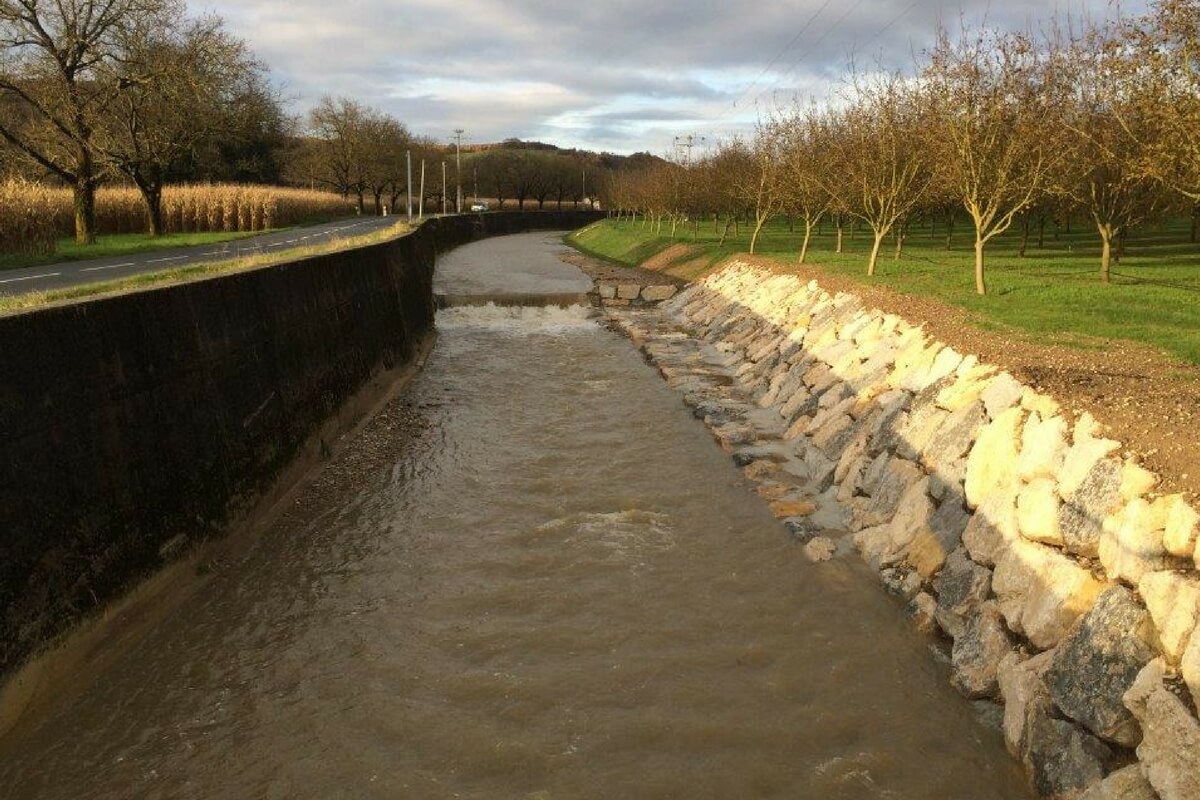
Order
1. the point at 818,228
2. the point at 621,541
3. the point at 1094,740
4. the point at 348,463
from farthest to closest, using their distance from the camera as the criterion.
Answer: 1. the point at 818,228
2. the point at 348,463
3. the point at 621,541
4. the point at 1094,740

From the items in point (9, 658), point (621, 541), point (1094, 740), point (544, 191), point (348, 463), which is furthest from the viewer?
point (544, 191)

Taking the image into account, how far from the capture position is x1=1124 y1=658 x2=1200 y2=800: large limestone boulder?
488 cm

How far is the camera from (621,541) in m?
10.2

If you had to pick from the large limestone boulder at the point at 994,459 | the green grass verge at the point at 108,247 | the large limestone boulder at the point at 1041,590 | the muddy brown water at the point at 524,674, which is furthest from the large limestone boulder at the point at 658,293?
the large limestone boulder at the point at 1041,590

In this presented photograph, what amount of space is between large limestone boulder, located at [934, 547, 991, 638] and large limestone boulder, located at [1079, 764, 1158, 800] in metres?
2.37

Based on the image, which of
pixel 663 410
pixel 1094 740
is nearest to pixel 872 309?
pixel 663 410

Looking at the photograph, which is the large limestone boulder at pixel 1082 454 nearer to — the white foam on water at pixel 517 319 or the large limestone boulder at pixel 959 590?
the large limestone boulder at pixel 959 590

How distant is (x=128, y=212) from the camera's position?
35094mm

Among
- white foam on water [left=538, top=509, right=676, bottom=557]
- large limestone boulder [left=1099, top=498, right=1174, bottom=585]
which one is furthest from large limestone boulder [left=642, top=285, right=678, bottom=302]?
large limestone boulder [left=1099, top=498, right=1174, bottom=585]

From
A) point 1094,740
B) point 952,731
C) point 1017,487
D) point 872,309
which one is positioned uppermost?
point 872,309

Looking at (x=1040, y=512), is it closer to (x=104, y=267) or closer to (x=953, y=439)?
(x=953, y=439)

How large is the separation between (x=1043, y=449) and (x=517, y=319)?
2331cm

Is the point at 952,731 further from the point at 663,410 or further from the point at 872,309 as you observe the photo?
the point at 872,309

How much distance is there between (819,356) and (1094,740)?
1199 centimetres
